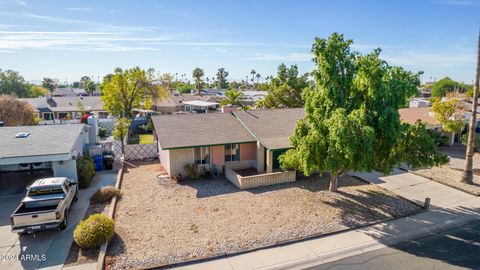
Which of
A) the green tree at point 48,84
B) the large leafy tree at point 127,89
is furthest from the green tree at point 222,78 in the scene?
the large leafy tree at point 127,89

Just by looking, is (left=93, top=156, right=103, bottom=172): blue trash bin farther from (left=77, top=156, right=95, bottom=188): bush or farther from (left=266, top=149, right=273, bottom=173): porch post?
(left=266, top=149, right=273, bottom=173): porch post

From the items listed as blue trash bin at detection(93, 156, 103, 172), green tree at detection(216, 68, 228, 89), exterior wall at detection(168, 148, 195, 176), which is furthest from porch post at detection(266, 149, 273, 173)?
green tree at detection(216, 68, 228, 89)

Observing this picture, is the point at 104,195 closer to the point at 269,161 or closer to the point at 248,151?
the point at 248,151

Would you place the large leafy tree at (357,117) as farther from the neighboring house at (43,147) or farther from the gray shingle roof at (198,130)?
the neighboring house at (43,147)

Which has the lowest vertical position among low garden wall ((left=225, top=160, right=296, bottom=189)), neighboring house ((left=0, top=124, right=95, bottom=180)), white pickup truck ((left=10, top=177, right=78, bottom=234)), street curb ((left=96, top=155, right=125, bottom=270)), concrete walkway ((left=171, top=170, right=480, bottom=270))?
concrete walkway ((left=171, top=170, right=480, bottom=270))

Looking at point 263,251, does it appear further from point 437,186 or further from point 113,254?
point 437,186

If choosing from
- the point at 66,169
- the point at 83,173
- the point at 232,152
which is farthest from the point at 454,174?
the point at 66,169
